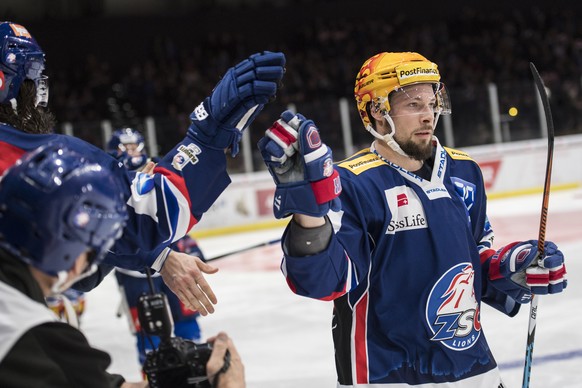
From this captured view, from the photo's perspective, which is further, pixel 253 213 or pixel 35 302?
pixel 253 213

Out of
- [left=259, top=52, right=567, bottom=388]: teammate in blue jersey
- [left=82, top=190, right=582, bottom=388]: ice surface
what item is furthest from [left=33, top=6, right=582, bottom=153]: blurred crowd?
[left=259, top=52, right=567, bottom=388]: teammate in blue jersey

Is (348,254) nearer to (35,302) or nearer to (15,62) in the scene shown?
(15,62)

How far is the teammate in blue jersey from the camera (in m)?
2.09

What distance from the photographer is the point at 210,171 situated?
1.69 metres

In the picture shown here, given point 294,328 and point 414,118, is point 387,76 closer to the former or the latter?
point 414,118

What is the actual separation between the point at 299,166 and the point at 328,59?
570 inches

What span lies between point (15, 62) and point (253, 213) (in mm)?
8538

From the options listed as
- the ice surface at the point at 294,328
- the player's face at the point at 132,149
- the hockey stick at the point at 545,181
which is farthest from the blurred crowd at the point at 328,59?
the hockey stick at the point at 545,181

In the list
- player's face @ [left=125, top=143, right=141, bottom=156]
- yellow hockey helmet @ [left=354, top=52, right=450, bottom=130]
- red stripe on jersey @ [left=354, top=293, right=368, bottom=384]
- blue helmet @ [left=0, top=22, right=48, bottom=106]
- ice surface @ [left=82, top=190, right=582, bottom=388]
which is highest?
blue helmet @ [left=0, top=22, right=48, bottom=106]

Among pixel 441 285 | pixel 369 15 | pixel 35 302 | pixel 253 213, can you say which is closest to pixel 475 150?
pixel 253 213

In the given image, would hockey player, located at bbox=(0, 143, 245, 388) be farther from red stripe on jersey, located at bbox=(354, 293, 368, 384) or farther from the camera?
red stripe on jersey, located at bbox=(354, 293, 368, 384)

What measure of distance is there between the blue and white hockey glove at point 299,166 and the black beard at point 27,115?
1.70 ft

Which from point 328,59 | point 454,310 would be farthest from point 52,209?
point 328,59

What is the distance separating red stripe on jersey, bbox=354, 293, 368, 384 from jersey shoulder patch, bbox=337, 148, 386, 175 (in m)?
0.31
